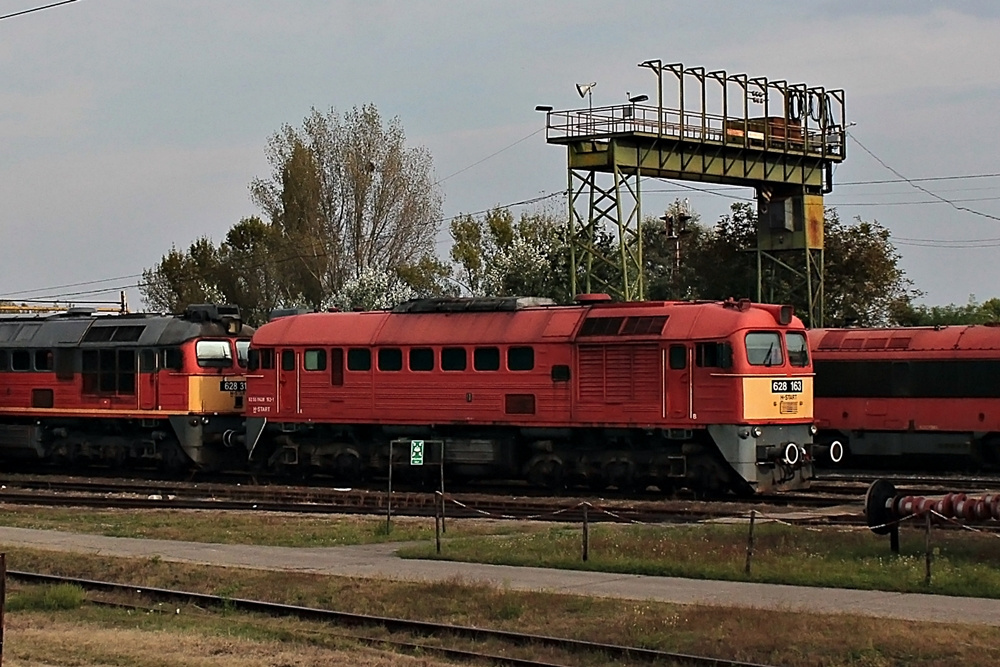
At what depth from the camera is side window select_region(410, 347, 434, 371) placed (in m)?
33.5

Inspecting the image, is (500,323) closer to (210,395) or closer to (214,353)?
(210,395)

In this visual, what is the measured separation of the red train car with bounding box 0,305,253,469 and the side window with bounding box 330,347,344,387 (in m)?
3.81

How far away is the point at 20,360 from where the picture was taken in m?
40.8

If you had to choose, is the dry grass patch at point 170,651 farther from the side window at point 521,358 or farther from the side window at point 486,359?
the side window at point 486,359

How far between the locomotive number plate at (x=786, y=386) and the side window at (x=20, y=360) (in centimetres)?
2150

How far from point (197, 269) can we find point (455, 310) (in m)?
58.4

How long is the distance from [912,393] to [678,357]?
8796 mm

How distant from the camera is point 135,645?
15320 millimetres

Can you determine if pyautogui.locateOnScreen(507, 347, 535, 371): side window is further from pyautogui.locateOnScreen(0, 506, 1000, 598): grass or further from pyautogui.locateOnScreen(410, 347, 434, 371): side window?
pyautogui.locateOnScreen(0, 506, 1000, 598): grass

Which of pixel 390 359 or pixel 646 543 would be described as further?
pixel 390 359

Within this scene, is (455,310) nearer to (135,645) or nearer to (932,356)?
(932,356)

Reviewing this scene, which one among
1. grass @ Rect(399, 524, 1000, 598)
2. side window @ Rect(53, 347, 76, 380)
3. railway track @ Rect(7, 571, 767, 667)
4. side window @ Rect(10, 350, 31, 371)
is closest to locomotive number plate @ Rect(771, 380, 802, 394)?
grass @ Rect(399, 524, 1000, 598)

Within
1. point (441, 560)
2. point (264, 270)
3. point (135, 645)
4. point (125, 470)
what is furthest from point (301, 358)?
point (264, 270)

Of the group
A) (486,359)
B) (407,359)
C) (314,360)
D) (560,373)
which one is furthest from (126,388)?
(560,373)
